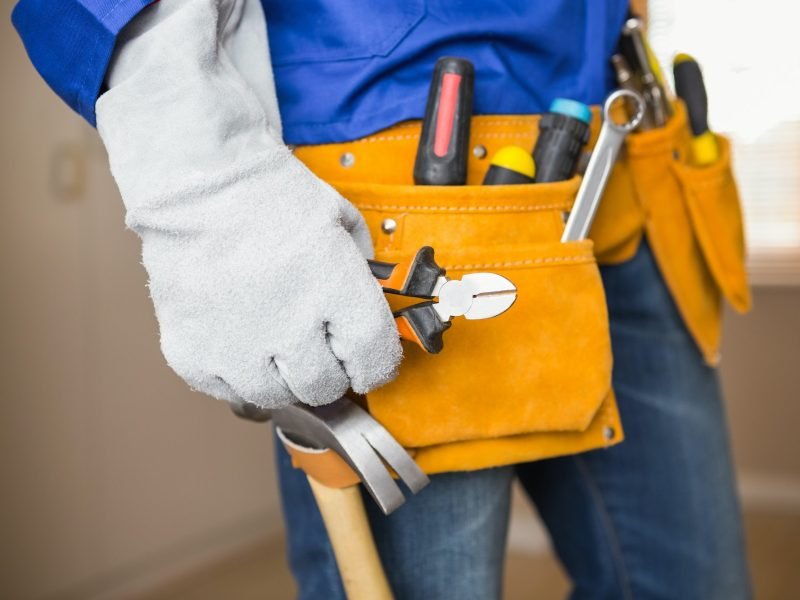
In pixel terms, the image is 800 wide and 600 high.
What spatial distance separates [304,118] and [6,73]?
1425 millimetres

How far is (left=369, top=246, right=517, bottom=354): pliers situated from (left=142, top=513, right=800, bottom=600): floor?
171cm

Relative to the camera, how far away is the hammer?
0.59 m

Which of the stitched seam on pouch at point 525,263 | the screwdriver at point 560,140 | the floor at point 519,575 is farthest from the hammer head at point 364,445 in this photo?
the floor at point 519,575

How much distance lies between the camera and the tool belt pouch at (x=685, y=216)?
33.2 inches

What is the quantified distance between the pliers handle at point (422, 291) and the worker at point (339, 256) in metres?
0.02

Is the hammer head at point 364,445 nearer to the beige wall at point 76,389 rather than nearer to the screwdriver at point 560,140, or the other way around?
the screwdriver at point 560,140

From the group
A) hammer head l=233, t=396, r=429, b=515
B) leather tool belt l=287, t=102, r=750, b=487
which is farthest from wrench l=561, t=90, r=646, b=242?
hammer head l=233, t=396, r=429, b=515

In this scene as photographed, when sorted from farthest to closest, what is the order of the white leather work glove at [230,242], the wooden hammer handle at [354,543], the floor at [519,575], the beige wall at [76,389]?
the floor at [519,575] → the beige wall at [76,389] → the wooden hammer handle at [354,543] → the white leather work glove at [230,242]

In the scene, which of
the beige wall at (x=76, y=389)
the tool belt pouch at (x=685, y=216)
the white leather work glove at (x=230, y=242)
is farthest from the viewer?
the beige wall at (x=76, y=389)

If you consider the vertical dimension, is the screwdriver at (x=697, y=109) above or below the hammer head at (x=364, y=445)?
above

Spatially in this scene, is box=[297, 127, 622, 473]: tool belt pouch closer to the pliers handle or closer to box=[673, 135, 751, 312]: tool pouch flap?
the pliers handle

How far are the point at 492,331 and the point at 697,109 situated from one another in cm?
42

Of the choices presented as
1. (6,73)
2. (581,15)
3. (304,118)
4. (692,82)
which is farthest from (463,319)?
(6,73)

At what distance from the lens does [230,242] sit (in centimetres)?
54
